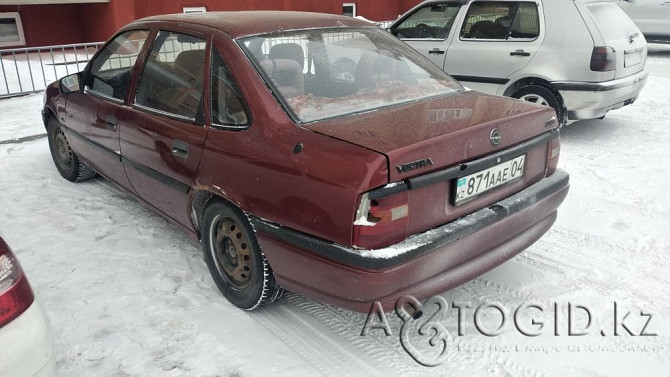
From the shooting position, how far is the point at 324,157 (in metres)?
2.37

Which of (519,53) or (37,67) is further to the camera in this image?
(37,67)

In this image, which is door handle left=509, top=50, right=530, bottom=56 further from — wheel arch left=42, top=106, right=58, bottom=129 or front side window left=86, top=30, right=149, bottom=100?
wheel arch left=42, top=106, right=58, bottom=129

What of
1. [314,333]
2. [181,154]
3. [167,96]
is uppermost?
[167,96]

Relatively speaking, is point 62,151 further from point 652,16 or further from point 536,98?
point 652,16

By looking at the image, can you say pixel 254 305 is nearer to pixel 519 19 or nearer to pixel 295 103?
pixel 295 103

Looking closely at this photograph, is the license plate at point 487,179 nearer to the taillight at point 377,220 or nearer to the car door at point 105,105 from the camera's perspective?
the taillight at point 377,220

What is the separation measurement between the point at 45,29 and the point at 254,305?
10742mm

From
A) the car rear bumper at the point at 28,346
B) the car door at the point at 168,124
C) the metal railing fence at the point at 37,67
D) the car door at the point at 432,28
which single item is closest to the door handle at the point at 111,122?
the car door at the point at 168,124

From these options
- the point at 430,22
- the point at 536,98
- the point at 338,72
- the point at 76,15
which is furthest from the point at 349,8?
the point at 338,72

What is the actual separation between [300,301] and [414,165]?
4.10ft

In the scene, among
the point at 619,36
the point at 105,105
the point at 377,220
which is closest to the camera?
the point at 377,220

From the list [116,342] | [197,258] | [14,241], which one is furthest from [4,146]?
[116,342]

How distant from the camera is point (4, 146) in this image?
6242 mm

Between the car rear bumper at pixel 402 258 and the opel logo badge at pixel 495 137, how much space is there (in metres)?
0.32
